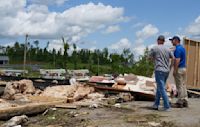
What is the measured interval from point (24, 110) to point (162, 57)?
3.58 metres

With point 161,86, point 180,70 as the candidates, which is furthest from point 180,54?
point 161,86

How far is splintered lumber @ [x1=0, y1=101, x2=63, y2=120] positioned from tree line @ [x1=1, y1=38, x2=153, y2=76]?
40.1ft

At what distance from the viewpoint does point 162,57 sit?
9.98 metres

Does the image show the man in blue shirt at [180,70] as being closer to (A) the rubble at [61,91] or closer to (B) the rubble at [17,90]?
(A) the rubble at [61,91]

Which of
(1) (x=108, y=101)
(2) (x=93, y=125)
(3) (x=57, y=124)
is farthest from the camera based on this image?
(1) (x=108, y=101)

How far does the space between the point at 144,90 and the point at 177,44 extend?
8.94ft

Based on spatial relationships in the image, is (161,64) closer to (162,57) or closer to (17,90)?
(162,57)

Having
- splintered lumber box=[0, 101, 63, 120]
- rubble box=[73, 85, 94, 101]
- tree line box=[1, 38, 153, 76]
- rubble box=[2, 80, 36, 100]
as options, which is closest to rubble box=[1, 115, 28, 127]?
splintered lumber box=[0, 101, 63, 120]

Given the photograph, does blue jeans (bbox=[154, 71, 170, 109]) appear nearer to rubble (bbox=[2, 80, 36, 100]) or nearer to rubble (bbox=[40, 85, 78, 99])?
rubble (bbox=[40, 85, 78, 99])

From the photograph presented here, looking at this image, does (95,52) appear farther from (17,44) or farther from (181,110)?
(181,110)

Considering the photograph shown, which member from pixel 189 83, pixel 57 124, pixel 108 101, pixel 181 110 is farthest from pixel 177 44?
pixel 189 83

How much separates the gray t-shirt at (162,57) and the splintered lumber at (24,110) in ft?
9.46

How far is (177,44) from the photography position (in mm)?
10586

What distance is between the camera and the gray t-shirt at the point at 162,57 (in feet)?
32.6
